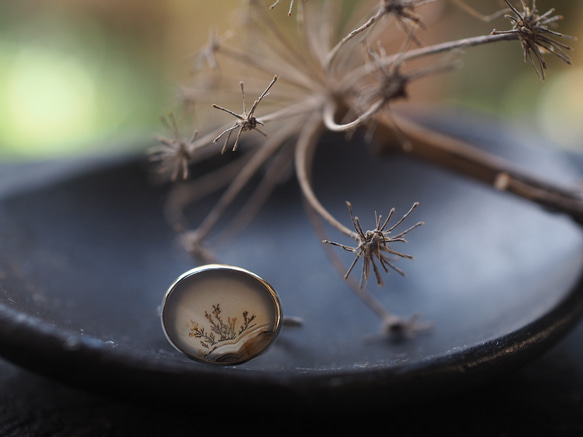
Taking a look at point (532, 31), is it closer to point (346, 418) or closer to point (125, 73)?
point (346, 418)

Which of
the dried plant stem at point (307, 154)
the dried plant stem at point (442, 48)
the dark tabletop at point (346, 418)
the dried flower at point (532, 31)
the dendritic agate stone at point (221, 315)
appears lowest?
the dark tabletop at point (346, 418)

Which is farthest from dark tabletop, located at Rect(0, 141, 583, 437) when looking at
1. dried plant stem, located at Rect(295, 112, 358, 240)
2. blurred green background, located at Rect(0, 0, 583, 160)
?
blurred green background, located at Rect(0, 0, 583, 160)

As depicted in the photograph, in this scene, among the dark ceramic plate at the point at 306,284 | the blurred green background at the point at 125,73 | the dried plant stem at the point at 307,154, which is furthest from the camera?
the blurred green background at the point at 125,73

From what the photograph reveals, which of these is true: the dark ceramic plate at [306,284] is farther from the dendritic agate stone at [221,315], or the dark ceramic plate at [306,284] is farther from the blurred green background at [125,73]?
the blurred green background at [125,73]

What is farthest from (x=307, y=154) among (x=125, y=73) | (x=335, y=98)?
(x=125, y=73)

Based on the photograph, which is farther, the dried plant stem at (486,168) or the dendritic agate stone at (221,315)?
the dried plant stem at (486,168)

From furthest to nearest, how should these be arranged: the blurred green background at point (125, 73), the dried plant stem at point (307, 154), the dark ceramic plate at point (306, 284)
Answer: the blurred green background at point (125, 73) → the dried plant stem at point (307, 154) → the dark ceramic plate at point (306, 284)

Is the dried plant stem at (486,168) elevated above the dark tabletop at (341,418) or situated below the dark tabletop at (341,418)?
above

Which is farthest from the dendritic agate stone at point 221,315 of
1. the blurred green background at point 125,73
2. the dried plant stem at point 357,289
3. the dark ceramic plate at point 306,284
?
the blurred green background at point 125,73
